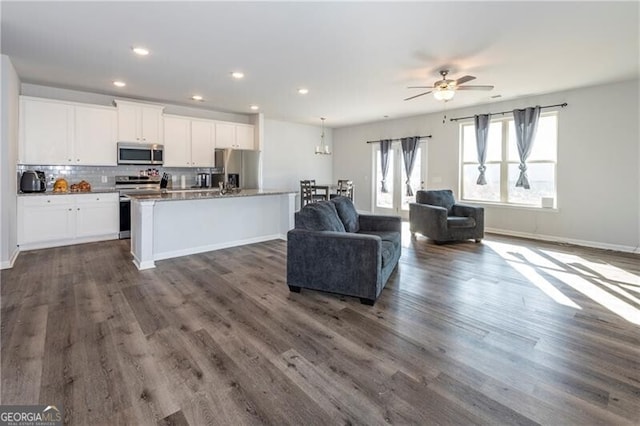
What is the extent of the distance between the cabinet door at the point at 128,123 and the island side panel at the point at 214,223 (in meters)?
2.33

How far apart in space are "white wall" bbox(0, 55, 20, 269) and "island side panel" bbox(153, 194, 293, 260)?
1730 mm

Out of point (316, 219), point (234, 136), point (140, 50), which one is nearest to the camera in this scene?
point (316, 219)

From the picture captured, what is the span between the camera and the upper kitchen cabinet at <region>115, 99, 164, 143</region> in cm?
593

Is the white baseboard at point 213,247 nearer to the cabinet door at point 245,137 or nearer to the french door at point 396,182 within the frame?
the cabinet door at point 245,137

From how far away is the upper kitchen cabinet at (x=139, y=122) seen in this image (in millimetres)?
5926

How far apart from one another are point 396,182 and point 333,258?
589cm

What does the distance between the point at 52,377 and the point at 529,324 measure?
3419 millimetres

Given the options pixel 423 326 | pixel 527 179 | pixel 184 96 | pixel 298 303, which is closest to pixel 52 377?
pixel 298 303

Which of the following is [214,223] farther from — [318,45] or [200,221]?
[318,45]

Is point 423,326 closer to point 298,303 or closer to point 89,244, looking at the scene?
point 298,303

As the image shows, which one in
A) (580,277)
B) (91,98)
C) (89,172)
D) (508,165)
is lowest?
(580,277)

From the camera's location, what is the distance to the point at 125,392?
5.97ft

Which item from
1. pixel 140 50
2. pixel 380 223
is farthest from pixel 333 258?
pixel 140 50

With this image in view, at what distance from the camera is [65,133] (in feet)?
17.7
